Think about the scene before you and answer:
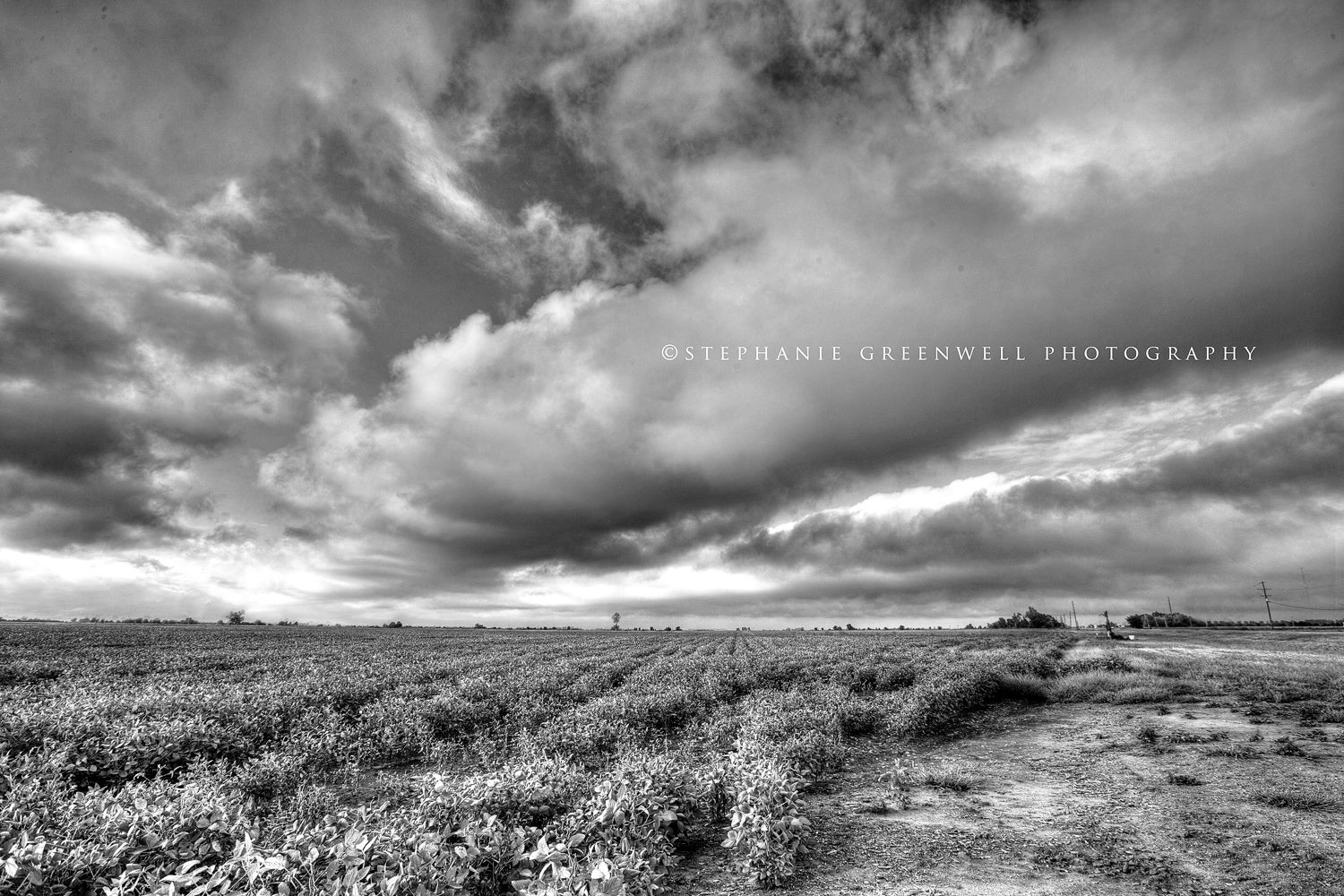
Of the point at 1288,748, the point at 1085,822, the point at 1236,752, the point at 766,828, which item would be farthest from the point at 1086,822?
the point at 1288,748

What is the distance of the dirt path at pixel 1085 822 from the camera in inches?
302

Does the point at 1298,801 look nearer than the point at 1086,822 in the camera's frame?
No

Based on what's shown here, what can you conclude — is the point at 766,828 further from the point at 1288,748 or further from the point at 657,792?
the point at 1288,748

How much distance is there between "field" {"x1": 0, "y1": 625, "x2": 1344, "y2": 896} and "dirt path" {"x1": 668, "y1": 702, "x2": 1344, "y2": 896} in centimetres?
6

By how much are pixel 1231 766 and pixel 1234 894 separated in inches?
304

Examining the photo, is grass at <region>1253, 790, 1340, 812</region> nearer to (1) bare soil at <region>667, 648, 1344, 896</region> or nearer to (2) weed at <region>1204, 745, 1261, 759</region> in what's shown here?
(1) bare soil at <region>667, 648, 1344, 896</region>

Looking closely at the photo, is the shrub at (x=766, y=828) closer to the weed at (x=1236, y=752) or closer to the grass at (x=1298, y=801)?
the grass at (x=1298, y=801)

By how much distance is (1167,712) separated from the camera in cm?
2000

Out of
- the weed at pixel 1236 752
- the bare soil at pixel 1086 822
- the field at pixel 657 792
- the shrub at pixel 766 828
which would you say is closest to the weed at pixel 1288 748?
the bare soil at pixel 1086 822

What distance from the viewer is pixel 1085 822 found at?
984 cm

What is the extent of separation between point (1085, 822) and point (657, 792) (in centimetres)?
705

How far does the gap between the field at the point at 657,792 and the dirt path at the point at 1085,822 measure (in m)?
0.06

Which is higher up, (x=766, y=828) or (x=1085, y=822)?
(x=766, y=828)

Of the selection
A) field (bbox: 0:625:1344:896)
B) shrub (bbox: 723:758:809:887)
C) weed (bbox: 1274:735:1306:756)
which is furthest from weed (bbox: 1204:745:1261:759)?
shrub (bbox: 723:758:809:887)
